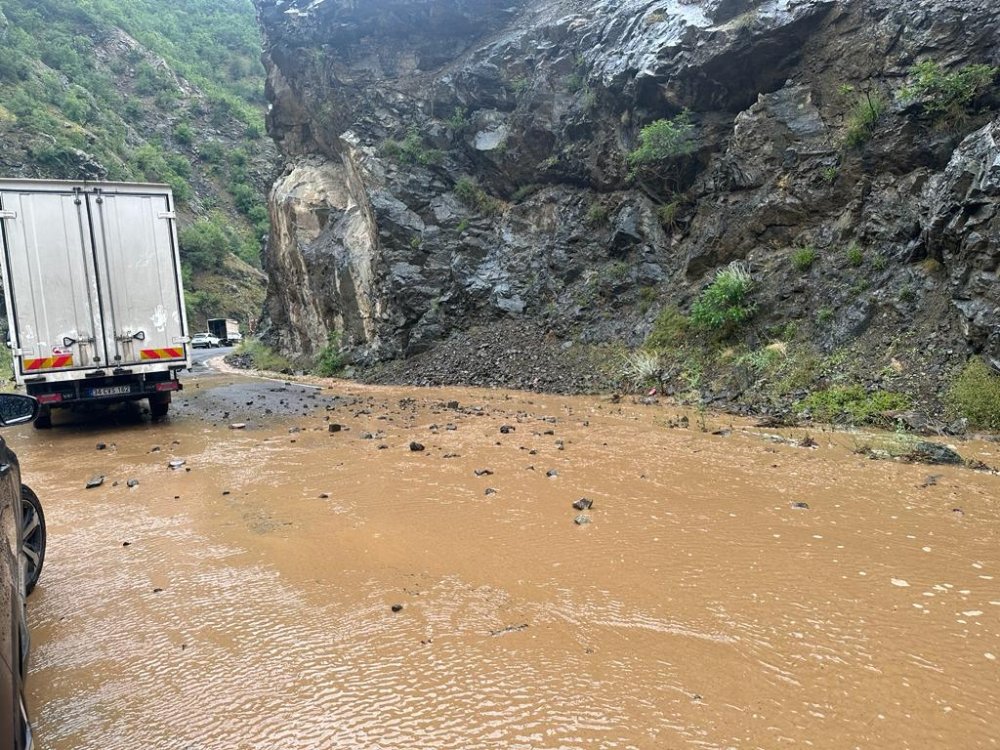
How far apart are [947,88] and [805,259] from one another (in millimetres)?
3553

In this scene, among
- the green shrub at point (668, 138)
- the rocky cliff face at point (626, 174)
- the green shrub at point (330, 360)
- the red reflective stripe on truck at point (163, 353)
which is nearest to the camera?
the red reflective stripe on truck at point (163, 353)

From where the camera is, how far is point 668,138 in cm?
1461

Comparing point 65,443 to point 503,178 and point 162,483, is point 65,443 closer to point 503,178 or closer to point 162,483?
point 162,483

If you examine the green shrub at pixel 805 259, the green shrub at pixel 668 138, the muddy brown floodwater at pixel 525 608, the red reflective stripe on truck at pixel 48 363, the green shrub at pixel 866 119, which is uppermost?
the green shrub at pixel 668 138

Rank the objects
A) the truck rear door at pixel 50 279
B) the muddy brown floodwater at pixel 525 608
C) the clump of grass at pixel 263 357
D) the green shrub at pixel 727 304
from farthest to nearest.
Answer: the clump of grass at pixel 263 357, the green shrub at pixel 727 304, the truck rear door at pixel 50 279, the muddy brown floodwater at pixel 525 608

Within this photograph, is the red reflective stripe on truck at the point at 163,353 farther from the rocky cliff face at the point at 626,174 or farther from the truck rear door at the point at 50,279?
the rocky cliff face at the point at 626,174

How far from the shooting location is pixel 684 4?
600 inches

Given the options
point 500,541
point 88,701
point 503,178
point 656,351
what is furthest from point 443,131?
point 88,701

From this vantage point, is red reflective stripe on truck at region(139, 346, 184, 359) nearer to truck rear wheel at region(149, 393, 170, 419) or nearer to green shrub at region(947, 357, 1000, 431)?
truck rear wheel at region(149, 393, 170, 419)

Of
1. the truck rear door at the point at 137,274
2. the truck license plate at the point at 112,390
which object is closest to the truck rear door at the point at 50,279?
the truck rear door at the point at 137,274

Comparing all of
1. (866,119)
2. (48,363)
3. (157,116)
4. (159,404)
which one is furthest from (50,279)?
(157,116)

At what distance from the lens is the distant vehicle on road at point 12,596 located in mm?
1616

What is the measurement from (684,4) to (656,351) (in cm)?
960

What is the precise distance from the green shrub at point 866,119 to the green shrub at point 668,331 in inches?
185
